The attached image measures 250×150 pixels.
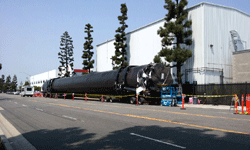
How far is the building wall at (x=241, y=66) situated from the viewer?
102 feet

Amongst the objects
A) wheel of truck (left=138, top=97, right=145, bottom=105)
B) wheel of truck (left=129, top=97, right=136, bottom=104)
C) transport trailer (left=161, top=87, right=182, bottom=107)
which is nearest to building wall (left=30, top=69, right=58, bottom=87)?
wheel of truck (left=129, top=97, right=136, bottom=104)

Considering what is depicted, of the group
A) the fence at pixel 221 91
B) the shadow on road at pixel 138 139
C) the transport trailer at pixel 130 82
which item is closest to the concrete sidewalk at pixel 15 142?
the shadow on road at pixel 138 139

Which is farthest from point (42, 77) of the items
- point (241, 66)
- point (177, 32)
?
point (241, 66)

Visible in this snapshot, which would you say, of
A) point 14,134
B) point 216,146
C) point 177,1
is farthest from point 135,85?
point 216,146

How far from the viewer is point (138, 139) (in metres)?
7.84

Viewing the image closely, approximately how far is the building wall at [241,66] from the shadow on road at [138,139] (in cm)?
2540

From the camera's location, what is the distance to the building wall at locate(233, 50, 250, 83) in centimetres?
3106

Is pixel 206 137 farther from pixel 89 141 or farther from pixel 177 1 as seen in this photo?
pixel 177 1

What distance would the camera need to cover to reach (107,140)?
7.80 m

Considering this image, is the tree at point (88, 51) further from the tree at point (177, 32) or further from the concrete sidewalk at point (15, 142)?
the concrete sidewalk at point (15, 142)

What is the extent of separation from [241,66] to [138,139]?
2848 cm

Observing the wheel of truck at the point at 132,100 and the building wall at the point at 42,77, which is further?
the building wall at the point at 42,77

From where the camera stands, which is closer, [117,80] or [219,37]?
[117,80]

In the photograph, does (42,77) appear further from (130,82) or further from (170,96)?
(170,96)
